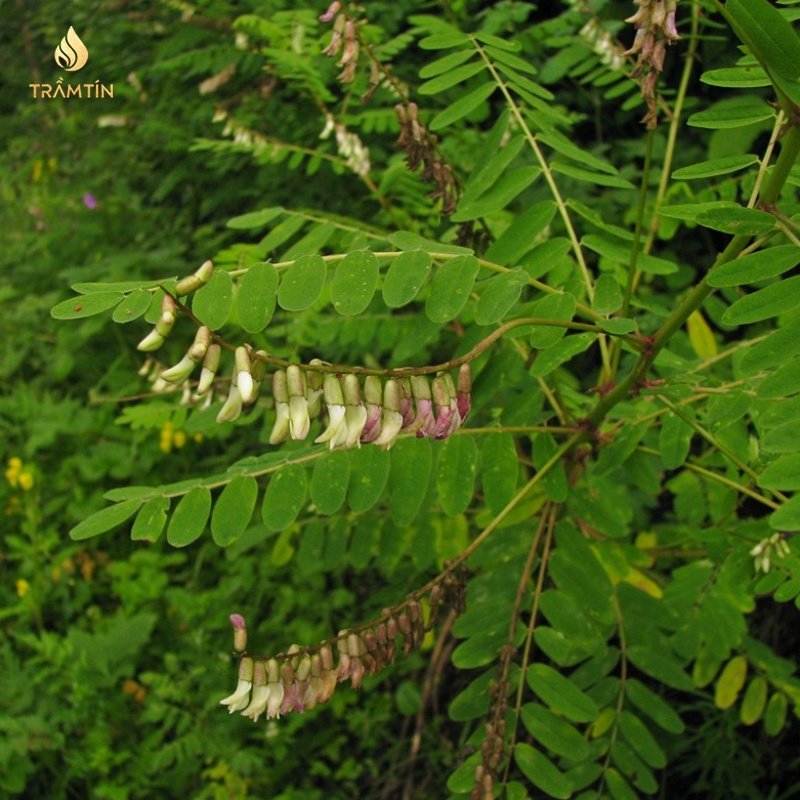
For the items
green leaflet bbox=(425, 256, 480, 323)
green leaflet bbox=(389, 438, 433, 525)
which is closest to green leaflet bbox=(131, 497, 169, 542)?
green leaflet bbox=(389, 438, 433, 525)

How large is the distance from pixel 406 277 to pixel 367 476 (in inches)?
12.2

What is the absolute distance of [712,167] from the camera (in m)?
1.34

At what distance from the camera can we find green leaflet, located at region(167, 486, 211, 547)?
1.27 metres

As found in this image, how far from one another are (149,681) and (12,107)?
4.34 meters

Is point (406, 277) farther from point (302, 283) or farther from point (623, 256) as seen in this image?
point (623, 256)

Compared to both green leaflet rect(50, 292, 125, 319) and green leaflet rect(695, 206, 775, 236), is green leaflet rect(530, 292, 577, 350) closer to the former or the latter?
green leaflet rect(695, 206, 775, 236)

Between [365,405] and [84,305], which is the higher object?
[84,305]

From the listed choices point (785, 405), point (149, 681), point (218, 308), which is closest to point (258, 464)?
point (218, 308)

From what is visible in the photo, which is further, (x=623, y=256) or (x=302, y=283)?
(x=623, y=256)

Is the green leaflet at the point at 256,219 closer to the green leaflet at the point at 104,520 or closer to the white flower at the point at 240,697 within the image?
the green leaflet at the point at 104,520

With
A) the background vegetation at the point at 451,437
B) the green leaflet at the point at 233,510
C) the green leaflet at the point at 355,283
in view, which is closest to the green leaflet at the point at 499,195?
the background vegetation at the point at 451,437

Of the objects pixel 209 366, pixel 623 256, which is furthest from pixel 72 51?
pixel 209 366

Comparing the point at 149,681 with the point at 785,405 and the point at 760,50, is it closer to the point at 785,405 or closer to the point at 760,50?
the point at 785,405

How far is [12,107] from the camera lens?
18.1 feet
